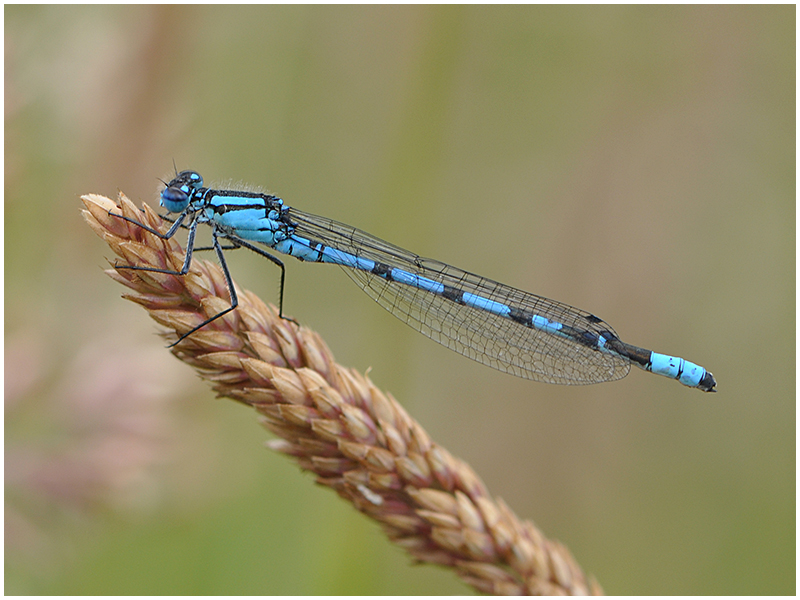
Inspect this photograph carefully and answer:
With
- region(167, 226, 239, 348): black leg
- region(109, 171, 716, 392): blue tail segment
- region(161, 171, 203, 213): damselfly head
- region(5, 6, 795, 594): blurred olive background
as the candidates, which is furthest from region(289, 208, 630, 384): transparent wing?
region(167, 226, 239, 348): black leg

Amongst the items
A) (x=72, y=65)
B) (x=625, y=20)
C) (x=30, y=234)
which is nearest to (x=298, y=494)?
(x=30, y=234)

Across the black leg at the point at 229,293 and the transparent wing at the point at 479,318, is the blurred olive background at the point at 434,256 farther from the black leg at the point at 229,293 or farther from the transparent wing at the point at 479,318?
the black leg at the point at 229,293

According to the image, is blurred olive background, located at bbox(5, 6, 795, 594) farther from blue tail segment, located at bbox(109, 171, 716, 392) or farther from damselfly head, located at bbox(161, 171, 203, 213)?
blue tail segment, located at bbox(109, 171, 716, 392)

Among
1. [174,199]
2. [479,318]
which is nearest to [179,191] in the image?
[174,199]

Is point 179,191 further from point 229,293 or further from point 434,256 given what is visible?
point 434,256

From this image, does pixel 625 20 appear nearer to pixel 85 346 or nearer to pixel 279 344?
pixel 279 344

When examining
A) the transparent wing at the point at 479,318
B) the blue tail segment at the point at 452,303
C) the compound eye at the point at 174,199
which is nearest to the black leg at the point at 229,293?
the compound eye at the point at 174,199
